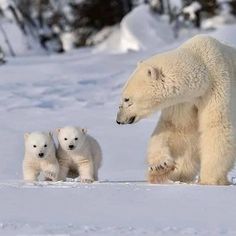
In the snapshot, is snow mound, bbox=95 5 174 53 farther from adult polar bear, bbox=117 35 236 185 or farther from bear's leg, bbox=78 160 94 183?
adult polar bear, bbox=117 35 236 185

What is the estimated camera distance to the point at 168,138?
4.95 meters

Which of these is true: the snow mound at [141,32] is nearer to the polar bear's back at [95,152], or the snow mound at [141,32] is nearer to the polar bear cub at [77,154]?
the polar bear's back at [95,152]

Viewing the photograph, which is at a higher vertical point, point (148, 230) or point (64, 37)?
point (148, 230)

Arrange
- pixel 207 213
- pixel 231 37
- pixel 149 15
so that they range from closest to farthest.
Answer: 1. pixel 207 213
2. pixel 231 37
3. pixel 149 15

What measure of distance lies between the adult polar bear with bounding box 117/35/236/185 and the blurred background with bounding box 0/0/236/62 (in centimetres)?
1810

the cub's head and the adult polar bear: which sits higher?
the adult polar bear

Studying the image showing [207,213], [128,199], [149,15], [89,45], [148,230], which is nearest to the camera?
[148,230]

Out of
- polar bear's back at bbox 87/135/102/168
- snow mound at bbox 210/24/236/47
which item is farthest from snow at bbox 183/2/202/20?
polar bear's back at bbox 87/135/102/168

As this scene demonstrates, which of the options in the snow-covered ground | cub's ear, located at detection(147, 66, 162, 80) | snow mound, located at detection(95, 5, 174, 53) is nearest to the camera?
the snow-covered ground

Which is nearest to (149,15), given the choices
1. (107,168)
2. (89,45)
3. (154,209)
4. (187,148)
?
(89,45)

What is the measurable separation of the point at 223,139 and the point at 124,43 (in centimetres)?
2007

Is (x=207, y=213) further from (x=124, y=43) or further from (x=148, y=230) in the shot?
(x=124, y=43)

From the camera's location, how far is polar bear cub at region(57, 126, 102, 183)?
17.3ft

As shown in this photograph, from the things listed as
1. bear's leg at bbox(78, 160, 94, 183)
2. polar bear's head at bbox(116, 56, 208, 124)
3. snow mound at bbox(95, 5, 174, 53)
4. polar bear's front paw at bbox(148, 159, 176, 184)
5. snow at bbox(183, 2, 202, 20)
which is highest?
polar bear's head at bbox(116, 56, 208, 124)
